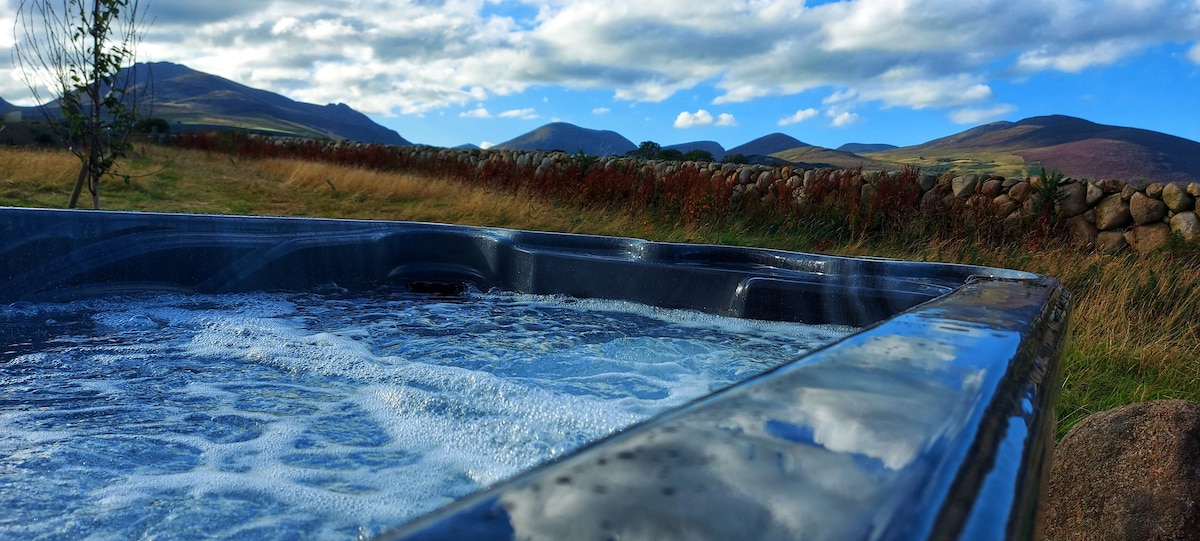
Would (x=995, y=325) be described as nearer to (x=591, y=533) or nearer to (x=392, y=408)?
(x=591, y=533)

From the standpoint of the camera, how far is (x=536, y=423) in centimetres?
192

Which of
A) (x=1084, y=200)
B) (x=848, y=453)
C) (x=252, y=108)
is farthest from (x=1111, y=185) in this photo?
(x=252, y=108)

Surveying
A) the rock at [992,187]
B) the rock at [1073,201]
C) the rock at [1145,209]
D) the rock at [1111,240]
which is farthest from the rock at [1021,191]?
the rock at [1145,209]

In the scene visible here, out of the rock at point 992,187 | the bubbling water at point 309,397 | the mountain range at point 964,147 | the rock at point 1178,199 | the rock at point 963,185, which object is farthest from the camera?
the mountain range at point 964,147

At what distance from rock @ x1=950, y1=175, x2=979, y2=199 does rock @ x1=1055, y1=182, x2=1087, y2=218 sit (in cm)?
70

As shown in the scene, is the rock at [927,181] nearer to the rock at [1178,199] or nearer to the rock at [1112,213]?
the rock at [1112,213]

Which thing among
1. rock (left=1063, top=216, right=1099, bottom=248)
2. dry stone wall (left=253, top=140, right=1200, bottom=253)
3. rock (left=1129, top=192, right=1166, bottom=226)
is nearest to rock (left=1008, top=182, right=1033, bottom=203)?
dry stone wall (left=253, top=140, right=1200, bottom=253)

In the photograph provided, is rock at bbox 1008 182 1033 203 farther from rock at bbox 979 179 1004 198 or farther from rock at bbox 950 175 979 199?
rock at bbox 950 175 979 199

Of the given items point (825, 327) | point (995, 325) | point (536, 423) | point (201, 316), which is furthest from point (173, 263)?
point (995, 325)

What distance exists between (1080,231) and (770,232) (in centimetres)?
259

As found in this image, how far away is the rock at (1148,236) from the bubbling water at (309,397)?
511 cm

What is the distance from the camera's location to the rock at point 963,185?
23.2 ft

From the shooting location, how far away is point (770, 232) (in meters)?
7.09

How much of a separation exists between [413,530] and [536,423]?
163 centimetres
